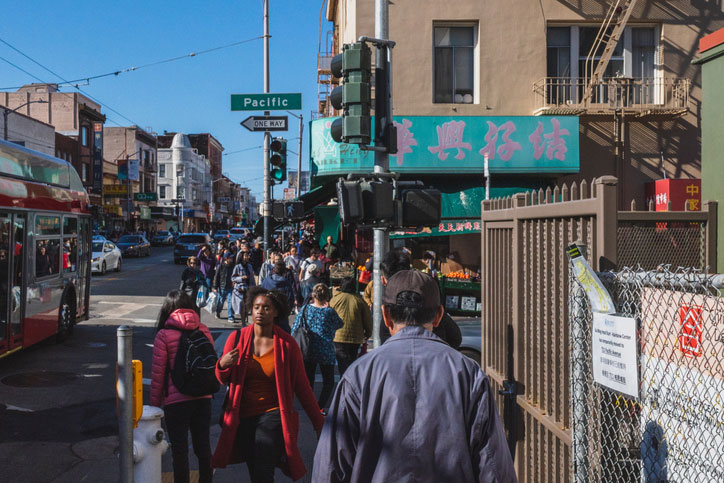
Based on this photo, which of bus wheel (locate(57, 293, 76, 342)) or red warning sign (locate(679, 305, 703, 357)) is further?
bus wheel (locate(57, 293, 76, 342))

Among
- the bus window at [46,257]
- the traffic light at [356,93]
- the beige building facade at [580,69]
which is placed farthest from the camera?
the beige building facade at [580,69]

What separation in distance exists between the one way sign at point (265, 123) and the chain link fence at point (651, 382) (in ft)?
36.1

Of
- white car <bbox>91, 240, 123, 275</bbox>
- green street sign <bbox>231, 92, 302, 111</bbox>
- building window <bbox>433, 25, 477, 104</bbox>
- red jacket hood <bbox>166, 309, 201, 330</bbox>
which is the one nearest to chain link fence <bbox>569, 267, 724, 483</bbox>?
red jacket hood <bbox>166, 309, 201, 330</bbox>

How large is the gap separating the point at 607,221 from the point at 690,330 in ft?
2.04

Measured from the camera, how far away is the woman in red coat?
446 centimetres

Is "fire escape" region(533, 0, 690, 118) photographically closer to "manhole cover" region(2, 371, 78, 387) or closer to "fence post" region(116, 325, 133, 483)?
"manhole cover" region(2, 371, 78, 387)

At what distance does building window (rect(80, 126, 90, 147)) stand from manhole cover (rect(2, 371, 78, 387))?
48575 millimetres

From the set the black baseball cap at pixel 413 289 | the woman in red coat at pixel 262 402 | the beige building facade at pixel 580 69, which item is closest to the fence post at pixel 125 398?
the woman in red coat at pixel 262 402

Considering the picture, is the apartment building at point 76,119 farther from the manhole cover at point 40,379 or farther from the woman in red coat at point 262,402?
the woman in red coat at point 262,402

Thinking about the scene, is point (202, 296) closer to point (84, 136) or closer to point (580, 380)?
point (580, 380)

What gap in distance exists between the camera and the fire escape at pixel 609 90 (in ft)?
51.8

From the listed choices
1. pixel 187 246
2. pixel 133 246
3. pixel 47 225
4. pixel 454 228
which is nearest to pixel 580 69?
pixel 454 228

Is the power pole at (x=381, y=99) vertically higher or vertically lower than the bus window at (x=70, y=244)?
higher

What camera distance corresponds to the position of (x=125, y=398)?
3.70 meters
